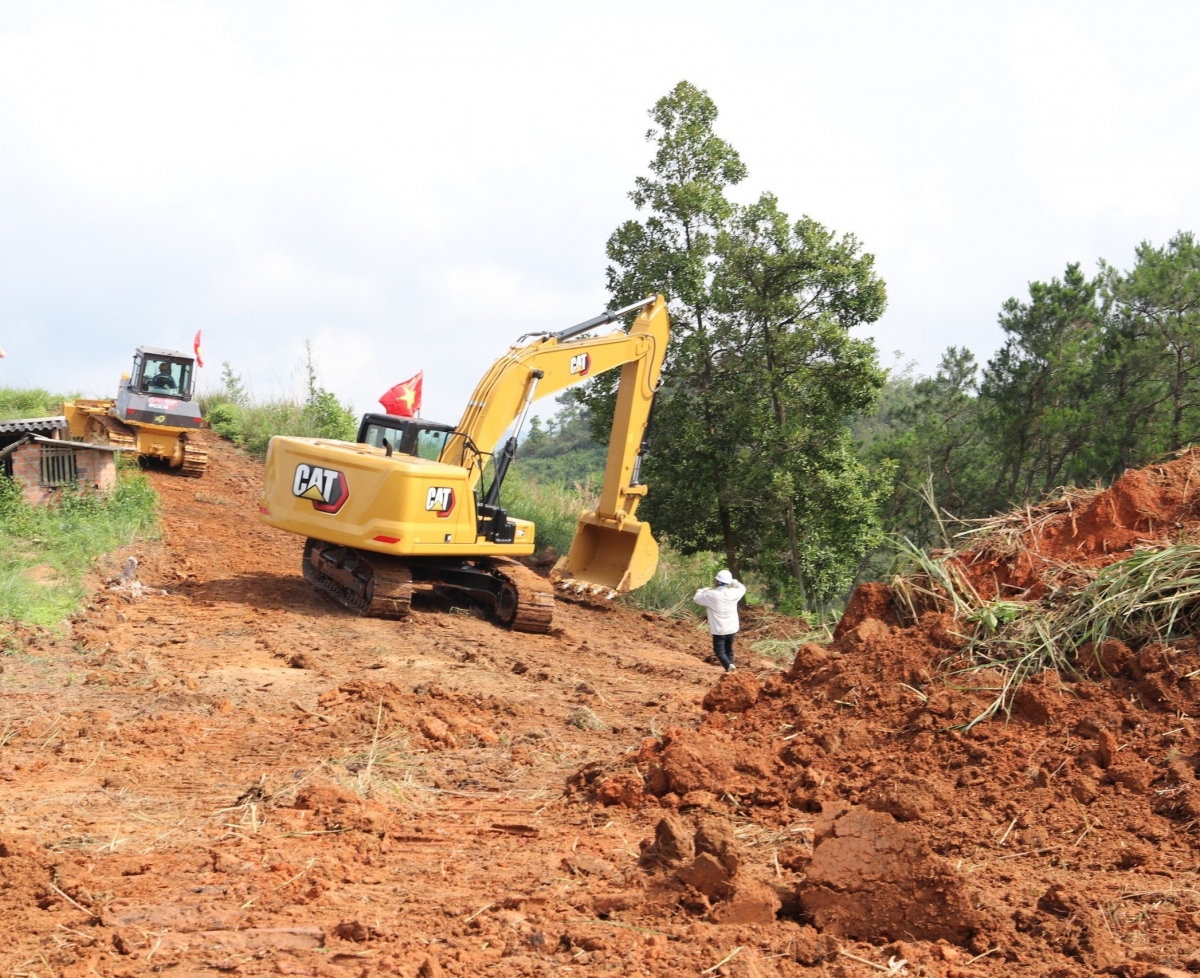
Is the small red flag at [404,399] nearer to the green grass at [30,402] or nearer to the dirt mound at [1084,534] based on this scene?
the dirt mound at [1084,534]

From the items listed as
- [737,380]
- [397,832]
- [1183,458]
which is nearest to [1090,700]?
[1183,458]

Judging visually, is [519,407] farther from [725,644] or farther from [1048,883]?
[1048,883]

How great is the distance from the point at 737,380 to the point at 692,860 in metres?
13.3

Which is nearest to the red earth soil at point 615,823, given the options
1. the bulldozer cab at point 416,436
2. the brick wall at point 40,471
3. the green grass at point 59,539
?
the green grass at point 59,539

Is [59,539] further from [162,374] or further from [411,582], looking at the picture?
[162,374]

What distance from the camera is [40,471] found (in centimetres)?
1463

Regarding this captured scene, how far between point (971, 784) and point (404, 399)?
454 inches

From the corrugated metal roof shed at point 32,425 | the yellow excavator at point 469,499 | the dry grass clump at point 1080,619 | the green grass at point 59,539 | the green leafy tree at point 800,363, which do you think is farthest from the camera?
the green leafy tree at point 800,363

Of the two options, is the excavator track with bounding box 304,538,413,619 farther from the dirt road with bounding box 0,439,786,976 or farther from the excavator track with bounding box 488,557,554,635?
the excavator track with bounding box 488,557,554,635

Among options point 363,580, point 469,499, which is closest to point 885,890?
point 469,499

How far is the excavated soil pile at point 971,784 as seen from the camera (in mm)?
3902

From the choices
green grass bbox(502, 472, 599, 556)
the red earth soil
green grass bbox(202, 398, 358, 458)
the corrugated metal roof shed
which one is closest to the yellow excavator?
the red earth soil

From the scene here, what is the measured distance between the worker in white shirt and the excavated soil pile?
3.83 meters

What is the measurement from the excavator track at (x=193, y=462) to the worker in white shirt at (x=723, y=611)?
1344 cm
